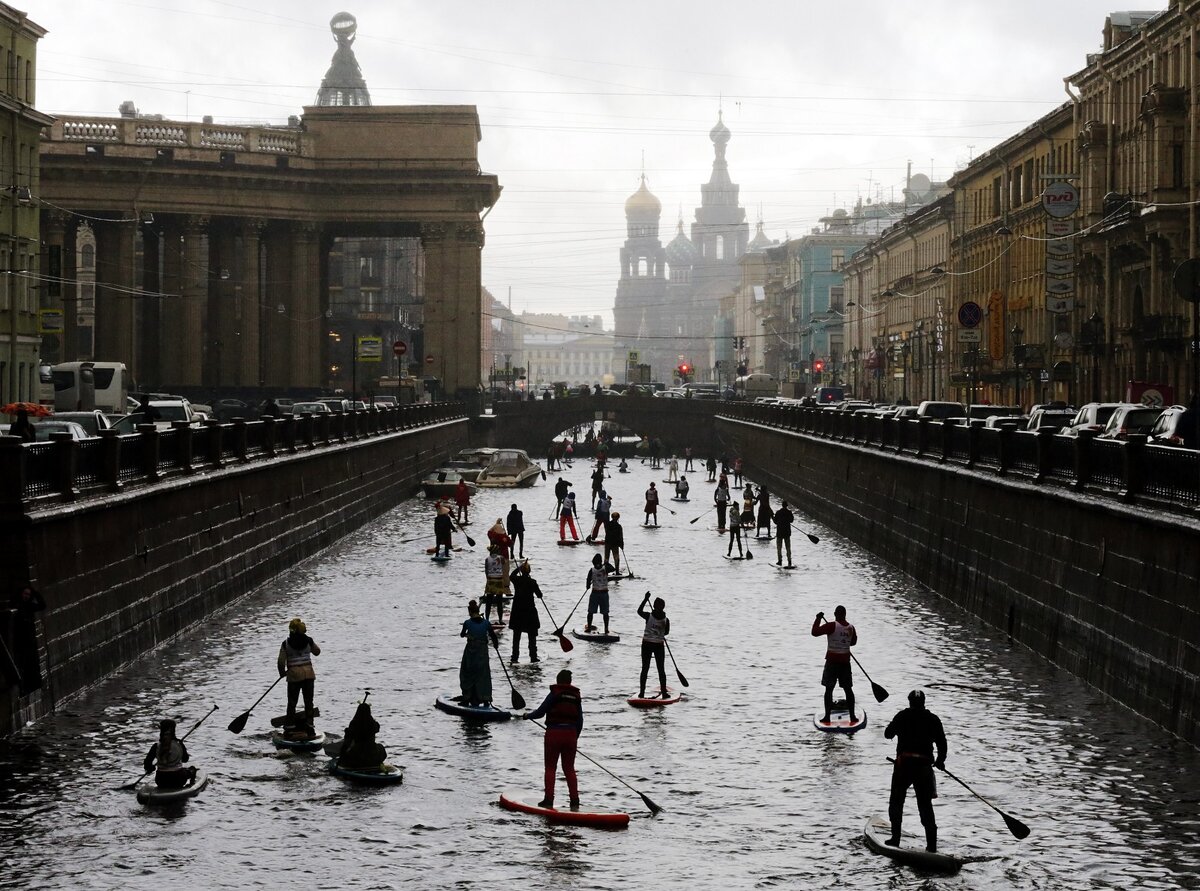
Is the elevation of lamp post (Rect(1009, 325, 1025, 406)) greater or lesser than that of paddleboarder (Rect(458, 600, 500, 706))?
greater

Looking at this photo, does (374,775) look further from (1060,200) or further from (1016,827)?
(1060,200)

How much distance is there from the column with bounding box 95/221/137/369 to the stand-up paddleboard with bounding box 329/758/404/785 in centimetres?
9520

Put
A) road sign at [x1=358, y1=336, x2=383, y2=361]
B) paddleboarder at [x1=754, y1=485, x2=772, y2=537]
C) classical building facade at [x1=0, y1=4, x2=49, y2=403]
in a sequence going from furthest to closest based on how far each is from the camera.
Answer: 1. road sign at [x1=358, y1=336, x2=383, y2=361]
2. classical building facade at [x1=0, y1=4, x2=49, y2=403]
3. paddleboarder at [x1=754, y1=485, x2=772, y2=537]

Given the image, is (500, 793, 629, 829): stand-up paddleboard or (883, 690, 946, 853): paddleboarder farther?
(500, 793, 629, 829): stand-up paddleboard

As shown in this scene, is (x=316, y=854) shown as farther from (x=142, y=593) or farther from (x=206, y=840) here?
(x=142, y=593)

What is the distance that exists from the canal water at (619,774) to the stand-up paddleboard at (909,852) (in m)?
0.18

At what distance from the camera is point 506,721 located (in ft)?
96.5

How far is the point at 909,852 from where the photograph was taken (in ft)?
69.3

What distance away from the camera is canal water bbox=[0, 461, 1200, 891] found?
824 inches

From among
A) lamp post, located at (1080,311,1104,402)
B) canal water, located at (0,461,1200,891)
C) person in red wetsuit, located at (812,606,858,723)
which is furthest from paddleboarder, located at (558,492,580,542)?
person in red wetsuit, located at (812,606,858,723)

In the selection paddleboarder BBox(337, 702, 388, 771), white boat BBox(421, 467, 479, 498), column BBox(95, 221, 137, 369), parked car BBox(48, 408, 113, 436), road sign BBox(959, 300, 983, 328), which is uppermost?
column BBox(95, 221, 137, 369)

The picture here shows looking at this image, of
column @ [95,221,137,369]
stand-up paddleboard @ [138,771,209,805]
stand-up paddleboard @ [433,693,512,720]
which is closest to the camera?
stand-up paddleboard @ [138,771,209,805]

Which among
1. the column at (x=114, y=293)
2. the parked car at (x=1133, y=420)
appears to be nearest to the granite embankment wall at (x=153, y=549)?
the parked car at (x=1133, y=420)

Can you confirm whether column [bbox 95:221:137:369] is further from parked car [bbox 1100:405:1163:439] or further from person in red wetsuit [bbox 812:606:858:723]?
person in red wetsuit [bbox 812:606:858:723]
